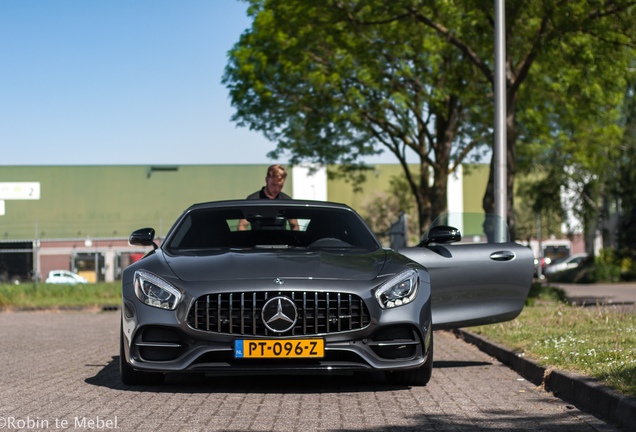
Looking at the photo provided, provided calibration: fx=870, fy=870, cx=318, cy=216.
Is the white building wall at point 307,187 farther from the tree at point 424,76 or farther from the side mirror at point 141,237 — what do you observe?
the side mirror at point 141,237

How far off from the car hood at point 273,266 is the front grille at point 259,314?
6.0 inches

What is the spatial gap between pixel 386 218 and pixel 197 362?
56.2 meters

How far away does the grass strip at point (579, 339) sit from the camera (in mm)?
6285

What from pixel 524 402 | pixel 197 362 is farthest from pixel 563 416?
pixel 197 362

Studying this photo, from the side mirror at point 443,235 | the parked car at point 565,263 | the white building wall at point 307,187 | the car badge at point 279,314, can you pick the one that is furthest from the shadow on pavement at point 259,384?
the parked car at point 565,263

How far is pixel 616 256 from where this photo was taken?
4078cm

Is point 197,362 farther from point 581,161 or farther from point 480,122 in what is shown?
point 581,161

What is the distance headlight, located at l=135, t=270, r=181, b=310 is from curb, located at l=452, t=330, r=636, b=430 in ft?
9.27

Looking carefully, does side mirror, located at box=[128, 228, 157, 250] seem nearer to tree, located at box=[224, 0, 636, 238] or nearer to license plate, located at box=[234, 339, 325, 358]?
license plate, located at box=[234, 339, 325, 358]

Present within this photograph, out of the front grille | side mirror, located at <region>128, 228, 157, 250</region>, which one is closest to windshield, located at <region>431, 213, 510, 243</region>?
side mirror, located at <region>128, 228, 157, 250</region>

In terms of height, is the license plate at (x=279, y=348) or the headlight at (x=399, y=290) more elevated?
the headlight at (x=399, y=290)

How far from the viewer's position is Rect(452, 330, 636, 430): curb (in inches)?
201

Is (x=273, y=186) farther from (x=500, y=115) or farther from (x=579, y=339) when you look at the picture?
(x=500, y=115)

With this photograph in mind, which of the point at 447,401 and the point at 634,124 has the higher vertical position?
the point at 634,124
